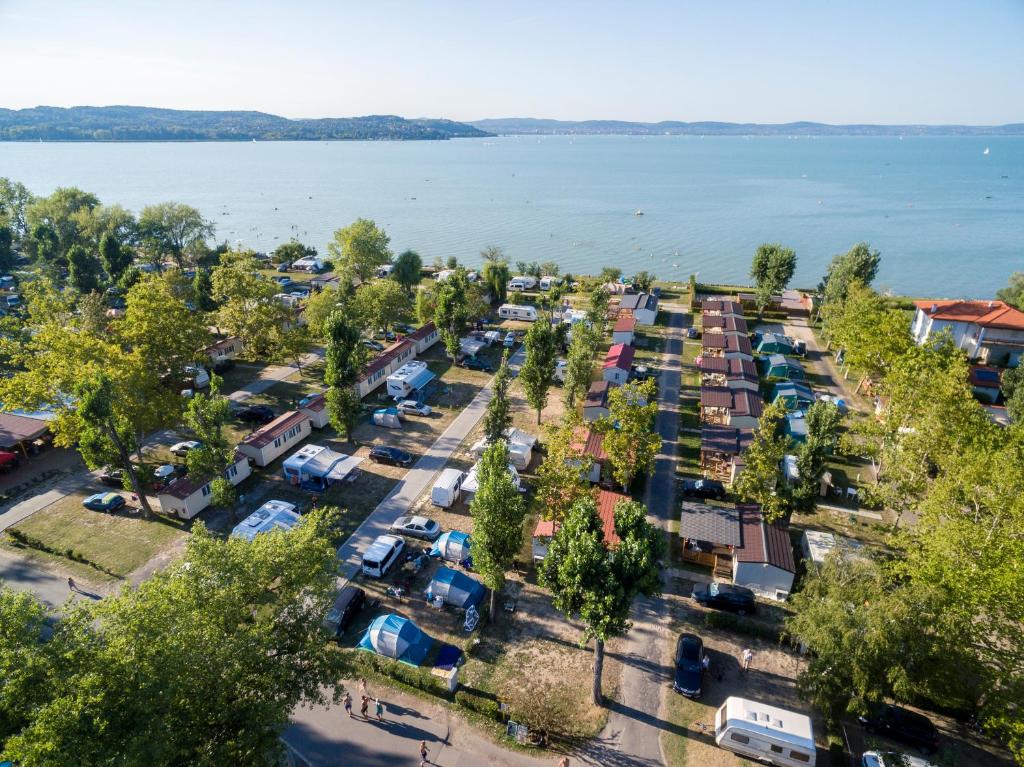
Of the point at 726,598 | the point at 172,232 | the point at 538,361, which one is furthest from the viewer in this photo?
the point at 172,232

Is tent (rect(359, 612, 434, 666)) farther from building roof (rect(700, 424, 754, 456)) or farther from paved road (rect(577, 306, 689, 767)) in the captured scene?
building roof (rect(700, 424, 754, 456))

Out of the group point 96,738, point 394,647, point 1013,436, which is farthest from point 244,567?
point 1013,436

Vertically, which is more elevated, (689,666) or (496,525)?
(496,525)

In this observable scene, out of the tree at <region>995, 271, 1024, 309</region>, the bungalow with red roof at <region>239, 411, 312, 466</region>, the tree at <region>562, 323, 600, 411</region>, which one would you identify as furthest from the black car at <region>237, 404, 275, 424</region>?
the tree at <region>995, 271, 1024, 309</region>

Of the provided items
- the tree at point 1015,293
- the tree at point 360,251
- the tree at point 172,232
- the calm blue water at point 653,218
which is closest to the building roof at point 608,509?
the tree at point 360,251

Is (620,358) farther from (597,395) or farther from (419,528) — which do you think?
(419,528)

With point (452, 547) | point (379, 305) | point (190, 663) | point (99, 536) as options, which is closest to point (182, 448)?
point (99, 536)

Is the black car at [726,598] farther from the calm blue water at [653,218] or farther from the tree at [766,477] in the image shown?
the calm blue water at [653,218]
